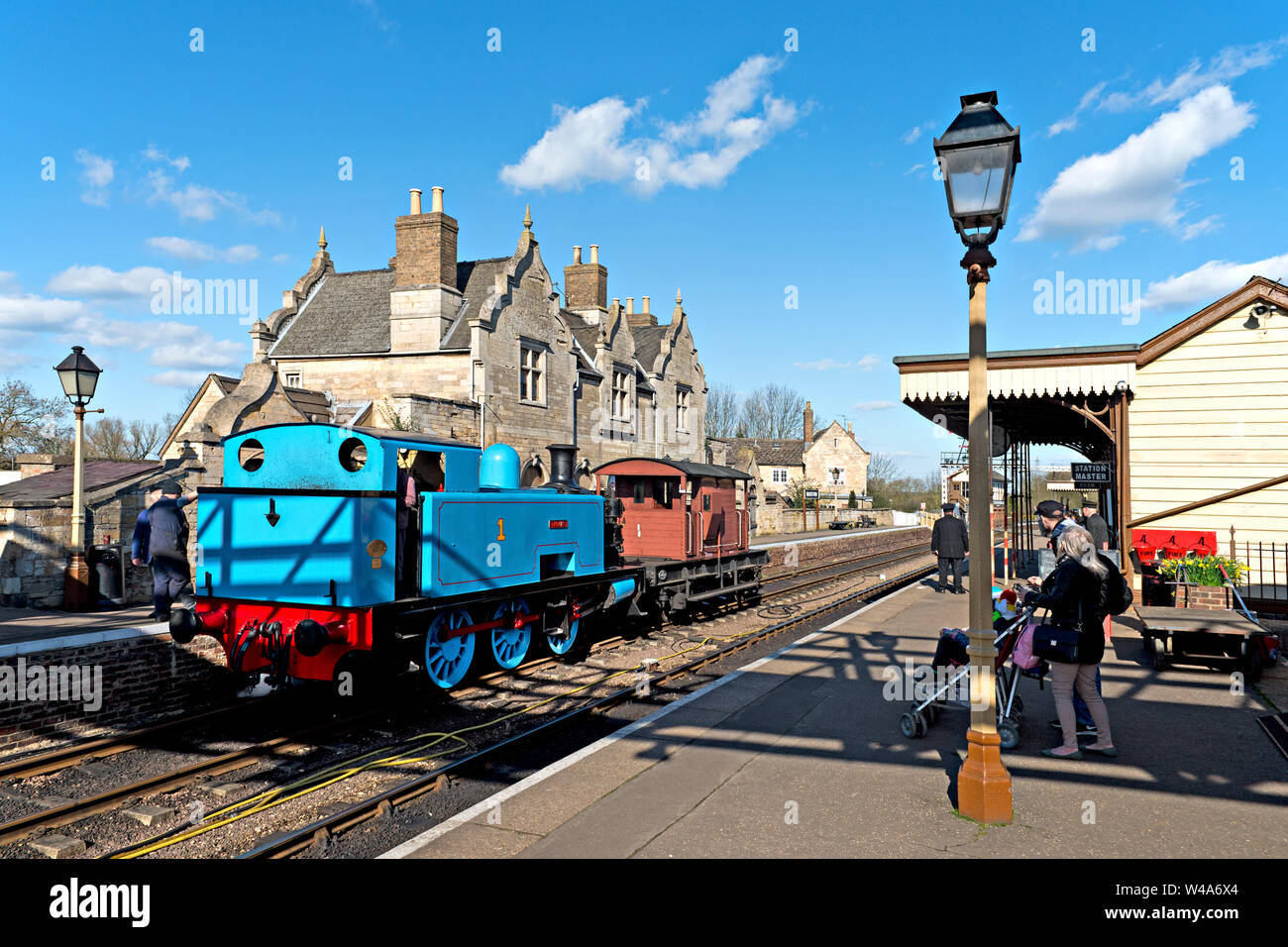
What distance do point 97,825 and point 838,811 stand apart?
16.4 feet

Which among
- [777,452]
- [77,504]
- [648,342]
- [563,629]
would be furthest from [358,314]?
[777,452]

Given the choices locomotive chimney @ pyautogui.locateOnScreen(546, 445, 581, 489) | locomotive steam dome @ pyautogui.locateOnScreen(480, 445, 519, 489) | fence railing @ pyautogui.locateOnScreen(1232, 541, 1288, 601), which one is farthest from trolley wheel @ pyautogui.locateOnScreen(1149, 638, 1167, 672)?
locomotive steam dome @ pyautogui.locateOnScreen(480, 445, 519, 489)

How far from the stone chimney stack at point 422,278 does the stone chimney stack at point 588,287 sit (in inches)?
359

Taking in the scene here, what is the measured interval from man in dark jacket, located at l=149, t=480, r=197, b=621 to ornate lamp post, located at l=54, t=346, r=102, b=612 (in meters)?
3.01

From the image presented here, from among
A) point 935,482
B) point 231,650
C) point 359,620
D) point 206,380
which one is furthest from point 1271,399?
point 935,482

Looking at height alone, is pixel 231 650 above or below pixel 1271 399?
below

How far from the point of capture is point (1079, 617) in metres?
6.03

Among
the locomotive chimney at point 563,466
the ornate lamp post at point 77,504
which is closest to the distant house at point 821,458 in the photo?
the locomotive chimney at point 563,466

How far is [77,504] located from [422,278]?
14.4 m

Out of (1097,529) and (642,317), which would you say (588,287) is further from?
(1097,529)

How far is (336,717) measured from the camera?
7.91 metres

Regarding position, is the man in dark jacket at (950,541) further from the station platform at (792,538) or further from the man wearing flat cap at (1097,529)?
the station platform at (792,538)

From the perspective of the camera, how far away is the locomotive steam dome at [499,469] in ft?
33.6
